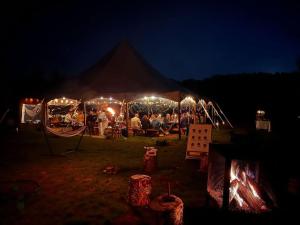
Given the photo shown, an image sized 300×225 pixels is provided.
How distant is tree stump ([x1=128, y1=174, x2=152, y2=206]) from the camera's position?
481 centimetres

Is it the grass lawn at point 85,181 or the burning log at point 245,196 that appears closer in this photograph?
the burning log at point 245,196

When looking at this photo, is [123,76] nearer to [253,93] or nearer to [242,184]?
[242,184]

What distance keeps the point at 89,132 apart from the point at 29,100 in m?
10.2

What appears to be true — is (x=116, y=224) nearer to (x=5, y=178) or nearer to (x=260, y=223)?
(x=260, y=223)

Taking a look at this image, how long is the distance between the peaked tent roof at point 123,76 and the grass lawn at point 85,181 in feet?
14.1

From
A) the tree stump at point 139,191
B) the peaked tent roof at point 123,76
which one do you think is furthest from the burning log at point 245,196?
the peaked tent roof at point 123,76

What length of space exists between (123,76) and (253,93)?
29925 millimetres

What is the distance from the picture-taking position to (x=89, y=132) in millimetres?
15875

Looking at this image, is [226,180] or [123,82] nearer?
[226,180]

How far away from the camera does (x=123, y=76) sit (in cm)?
1540

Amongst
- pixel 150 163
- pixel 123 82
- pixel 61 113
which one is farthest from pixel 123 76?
pixel 61 113

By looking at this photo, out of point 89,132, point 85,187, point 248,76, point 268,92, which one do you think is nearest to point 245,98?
point 268,92

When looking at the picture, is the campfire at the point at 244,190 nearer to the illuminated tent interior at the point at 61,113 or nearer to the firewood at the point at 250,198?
the firewood at the point at 250,198

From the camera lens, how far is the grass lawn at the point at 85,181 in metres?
4.52
